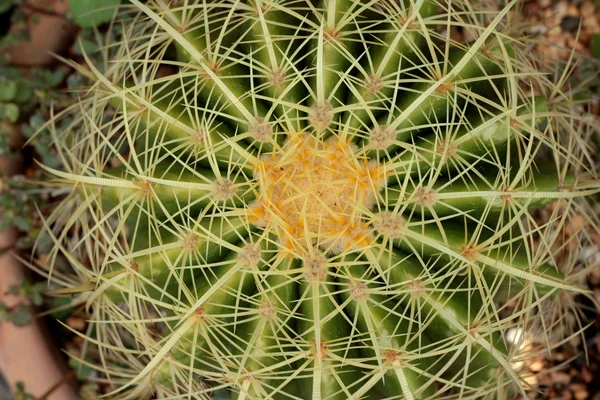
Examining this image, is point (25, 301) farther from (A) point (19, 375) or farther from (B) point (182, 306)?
(B) point (182, 306)

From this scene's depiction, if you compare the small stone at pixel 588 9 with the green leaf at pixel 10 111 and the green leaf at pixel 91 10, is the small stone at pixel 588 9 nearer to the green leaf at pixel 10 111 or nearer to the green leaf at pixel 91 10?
the green leaf at pixel 91 10

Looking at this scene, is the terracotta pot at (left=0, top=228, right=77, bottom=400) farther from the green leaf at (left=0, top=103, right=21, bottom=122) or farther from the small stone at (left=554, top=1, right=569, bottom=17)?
the small stone at (left=554, top=1, right=569, bottom=17)

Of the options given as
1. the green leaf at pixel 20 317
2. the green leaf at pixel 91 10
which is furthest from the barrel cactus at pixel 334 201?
the green leaf at pixel 20 317

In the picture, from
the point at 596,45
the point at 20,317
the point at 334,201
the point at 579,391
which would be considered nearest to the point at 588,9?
the point at 596,45

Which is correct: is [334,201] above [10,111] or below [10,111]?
below

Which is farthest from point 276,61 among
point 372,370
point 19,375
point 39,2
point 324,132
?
point 19,375

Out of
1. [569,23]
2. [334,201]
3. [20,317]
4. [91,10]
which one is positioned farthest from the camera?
[569,23]

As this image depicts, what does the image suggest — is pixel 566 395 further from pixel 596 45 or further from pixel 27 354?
pixel 27 354
